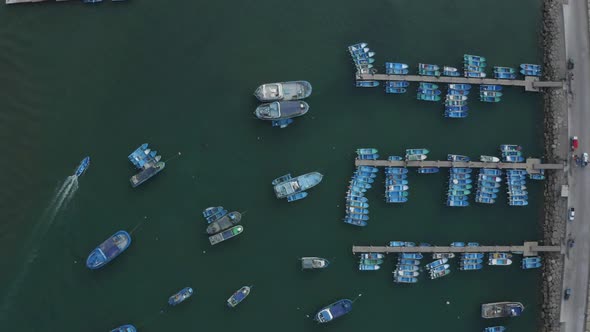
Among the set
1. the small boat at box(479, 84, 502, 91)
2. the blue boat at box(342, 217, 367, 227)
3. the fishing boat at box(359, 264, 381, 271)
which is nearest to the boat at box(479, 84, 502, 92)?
the small boat at box(479, 84, 502, 91)

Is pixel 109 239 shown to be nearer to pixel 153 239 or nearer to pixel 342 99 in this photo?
pixel 153 239

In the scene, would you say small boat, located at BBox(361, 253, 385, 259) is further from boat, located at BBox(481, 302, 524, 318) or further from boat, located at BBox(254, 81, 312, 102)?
boat, located at BBox(254, 81, 312, 102)

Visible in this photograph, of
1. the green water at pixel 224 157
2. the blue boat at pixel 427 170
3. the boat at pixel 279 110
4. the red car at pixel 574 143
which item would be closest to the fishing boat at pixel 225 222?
the green water at pixel 224 157

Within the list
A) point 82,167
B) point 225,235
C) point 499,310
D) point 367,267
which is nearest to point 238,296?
point 225,235

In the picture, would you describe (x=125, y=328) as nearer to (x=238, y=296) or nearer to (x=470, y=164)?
(x=238, y=296)

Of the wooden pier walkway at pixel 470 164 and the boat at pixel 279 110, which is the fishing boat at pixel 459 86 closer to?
the wooden pier walkway at pixel 470 164
